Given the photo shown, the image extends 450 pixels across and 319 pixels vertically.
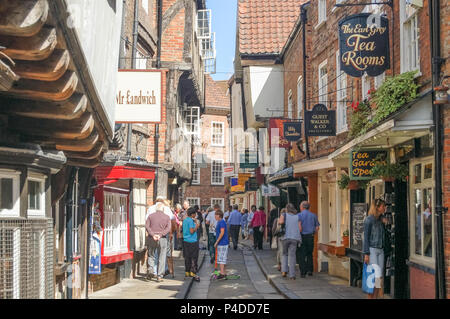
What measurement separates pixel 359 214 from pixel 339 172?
5.51 ft

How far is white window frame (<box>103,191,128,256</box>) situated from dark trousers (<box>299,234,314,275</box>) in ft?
14.0

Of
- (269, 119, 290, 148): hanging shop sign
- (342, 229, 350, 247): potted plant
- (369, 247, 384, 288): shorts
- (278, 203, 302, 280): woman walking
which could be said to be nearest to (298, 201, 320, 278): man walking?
(278, 203, 302, 280): woman walking

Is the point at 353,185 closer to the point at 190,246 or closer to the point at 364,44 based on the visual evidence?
the point at 364,44

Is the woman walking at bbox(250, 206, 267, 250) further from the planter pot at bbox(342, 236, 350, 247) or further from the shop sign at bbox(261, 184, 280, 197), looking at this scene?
the planter pot at bbox(342, 236, 350, 247)

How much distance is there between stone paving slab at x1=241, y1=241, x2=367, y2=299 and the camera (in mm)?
13047

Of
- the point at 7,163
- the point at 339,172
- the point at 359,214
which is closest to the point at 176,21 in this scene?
the point at 339,172

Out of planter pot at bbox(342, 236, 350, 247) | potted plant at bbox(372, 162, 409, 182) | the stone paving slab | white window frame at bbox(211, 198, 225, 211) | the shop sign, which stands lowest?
the stone paving slab

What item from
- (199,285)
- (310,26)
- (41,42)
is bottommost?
(199,285)

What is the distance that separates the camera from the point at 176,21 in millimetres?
22562

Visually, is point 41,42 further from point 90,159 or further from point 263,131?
point 263,131

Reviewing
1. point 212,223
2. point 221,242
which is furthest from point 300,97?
point 221,242

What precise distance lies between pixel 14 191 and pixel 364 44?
7224 millimetres

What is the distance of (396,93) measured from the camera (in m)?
10.9

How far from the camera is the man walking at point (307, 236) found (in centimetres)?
1650
